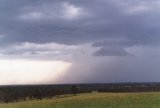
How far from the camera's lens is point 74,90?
243 ft

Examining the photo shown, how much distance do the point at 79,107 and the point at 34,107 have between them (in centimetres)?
432

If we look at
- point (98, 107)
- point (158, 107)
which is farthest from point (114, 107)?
point (158, 107)

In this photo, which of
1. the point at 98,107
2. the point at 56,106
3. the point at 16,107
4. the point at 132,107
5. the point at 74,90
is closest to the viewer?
the point at 132,107

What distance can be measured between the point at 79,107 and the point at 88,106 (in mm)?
839

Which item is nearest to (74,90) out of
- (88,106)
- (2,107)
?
(2,107)

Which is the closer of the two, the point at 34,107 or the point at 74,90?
the point at 34,107

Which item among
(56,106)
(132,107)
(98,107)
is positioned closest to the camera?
(132,107)

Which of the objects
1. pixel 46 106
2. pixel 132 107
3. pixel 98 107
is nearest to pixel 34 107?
pixel 46 106

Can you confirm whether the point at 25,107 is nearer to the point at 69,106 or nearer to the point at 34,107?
the point at 34,107

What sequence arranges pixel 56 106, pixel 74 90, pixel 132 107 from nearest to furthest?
pixel 132 107 → pixel 56 106 → pixel 74 90

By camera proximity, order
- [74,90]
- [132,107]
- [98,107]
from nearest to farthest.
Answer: [132,107]
[98,107]
[74,90]

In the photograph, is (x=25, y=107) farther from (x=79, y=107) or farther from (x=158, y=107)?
(x=158, y=107)

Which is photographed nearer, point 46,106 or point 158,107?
point 158,107

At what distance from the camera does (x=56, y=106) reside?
112ft
